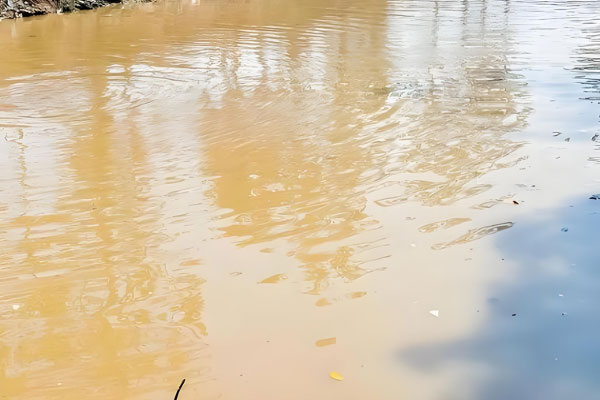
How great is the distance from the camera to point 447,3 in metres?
17.9

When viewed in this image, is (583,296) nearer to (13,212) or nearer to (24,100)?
(13,212)

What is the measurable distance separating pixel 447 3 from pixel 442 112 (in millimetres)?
11908

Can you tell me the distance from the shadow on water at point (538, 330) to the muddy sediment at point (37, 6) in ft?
51.6

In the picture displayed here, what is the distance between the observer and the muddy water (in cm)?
303

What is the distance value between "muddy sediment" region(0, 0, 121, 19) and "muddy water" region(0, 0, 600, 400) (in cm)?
848

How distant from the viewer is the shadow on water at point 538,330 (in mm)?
2893

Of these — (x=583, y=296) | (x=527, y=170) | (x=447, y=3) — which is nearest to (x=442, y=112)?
(x=527, y=170)

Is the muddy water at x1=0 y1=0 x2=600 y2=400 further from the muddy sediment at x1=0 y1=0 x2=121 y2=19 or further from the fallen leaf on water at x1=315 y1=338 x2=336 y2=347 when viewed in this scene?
the muddy sediment at x1=0 y1=0 x2=121 y2=19

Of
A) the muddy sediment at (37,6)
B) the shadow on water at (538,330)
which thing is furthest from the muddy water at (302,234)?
the muddy sediment at (37,6)

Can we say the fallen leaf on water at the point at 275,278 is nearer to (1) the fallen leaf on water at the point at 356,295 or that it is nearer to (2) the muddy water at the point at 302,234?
(2) the muddy water at the point at 302,234

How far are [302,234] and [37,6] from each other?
598 inches

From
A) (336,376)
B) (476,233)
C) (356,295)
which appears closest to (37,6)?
(476,233)

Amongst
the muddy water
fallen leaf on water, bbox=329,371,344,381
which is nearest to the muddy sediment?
the muddy water

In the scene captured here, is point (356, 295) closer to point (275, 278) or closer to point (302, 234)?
point (275, 278)
